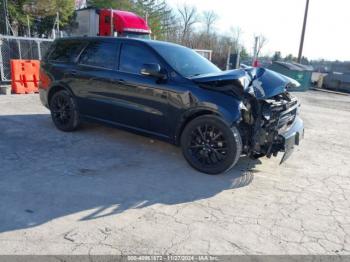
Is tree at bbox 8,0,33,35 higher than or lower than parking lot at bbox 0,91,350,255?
higher

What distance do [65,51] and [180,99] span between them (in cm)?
283

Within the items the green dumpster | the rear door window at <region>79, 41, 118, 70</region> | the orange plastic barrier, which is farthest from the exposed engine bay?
the green dumpster

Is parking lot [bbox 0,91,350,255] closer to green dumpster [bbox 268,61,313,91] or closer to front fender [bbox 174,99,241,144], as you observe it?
front fender [bbox 174,99,241,144]

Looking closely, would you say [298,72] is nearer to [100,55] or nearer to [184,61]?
[184,61]

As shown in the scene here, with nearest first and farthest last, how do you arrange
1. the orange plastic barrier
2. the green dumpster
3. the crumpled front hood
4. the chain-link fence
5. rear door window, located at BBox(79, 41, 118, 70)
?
1. the crumpled front hood
2. rear door window, located at BBox(79, 41, 118, 70)
3. the orange plastic barrier
4. the chain-link fence
5. the green dumpster

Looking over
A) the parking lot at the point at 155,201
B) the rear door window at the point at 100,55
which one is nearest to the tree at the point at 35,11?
the rear door window at the point at 100,55

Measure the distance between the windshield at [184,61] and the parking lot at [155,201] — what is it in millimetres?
1347

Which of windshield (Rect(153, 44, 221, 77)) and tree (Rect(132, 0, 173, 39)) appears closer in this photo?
windshield (Rect(153, 44, 221, 77))

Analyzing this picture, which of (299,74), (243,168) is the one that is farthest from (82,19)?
(243,168)

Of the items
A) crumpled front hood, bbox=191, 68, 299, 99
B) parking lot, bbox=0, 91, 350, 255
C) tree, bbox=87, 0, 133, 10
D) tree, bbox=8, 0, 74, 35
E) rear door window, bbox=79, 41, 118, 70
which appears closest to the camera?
parking lot, bbox=0, 91, 350, 255

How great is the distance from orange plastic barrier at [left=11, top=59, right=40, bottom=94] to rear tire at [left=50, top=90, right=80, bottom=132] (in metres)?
4.69

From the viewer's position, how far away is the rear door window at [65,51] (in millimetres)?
6008

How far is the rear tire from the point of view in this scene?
6.05 meters

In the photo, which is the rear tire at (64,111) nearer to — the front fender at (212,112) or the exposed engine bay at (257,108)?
the front fender at (212,112)
